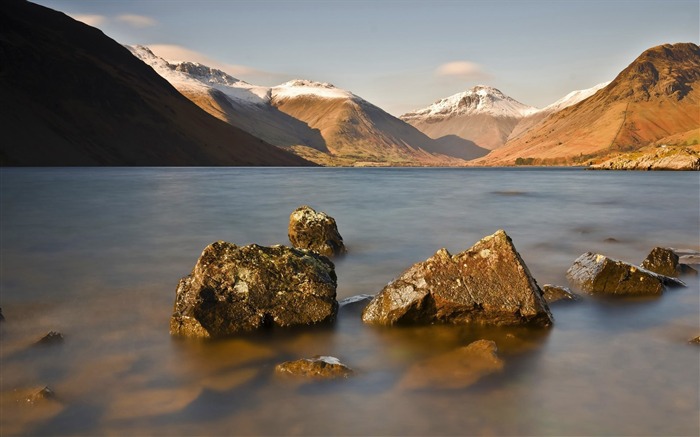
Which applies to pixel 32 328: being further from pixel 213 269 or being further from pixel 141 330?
→ pixel 213 269

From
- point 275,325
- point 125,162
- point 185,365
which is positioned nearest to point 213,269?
point 275,325

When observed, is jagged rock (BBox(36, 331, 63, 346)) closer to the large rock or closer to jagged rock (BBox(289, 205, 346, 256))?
the large rock

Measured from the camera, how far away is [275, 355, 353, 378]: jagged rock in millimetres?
7156

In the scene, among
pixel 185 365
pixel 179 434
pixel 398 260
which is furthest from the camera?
pixel 398 260

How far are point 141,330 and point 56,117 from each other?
14460 centimetres

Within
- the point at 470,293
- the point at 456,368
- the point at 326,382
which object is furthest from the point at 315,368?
the point at 470,293

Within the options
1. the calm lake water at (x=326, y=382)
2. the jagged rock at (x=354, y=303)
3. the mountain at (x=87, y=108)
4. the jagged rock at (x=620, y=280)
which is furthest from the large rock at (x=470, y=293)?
the mountain at (x=87, y=108)

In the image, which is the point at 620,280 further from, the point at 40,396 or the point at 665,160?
the point at 665,160

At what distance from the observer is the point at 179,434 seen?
18.9ft

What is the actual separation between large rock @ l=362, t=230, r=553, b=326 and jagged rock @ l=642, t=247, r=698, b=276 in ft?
18.9

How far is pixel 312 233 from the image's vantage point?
17.2 meters

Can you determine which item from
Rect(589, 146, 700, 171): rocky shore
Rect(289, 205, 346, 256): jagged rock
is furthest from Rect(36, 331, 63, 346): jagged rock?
Rect(589, 146, 700, 171): rocky shore

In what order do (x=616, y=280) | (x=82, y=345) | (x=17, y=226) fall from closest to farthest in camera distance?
(x=82, y=345) < (x=616, y=280) < (x=17, y=226)

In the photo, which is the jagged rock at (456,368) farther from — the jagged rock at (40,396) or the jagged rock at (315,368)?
the jagged rock at (40,396)
